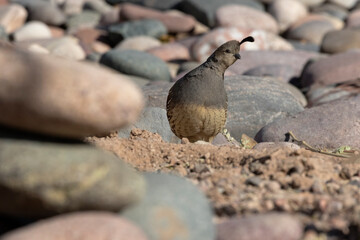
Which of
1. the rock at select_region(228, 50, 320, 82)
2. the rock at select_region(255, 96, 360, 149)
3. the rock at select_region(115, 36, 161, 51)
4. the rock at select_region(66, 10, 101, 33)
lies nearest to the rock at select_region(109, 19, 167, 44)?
the rock at select_region(115, 36, 161, 51)

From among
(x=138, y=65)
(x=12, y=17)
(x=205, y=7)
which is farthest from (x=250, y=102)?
(x=12, y=17)

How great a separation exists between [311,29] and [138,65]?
881 cm

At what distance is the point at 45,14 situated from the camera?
68.5 feet

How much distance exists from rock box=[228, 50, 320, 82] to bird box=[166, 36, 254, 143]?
19.9ft

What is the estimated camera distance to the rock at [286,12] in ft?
72.8

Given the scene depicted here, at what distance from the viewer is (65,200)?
3.71m

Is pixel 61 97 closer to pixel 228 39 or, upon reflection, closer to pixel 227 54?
pixel 227 54

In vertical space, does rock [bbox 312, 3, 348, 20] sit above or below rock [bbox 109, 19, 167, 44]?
below

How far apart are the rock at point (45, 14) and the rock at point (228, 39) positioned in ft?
20.7

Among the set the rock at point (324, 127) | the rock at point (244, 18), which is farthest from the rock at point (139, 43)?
the rock at point (324, 127)

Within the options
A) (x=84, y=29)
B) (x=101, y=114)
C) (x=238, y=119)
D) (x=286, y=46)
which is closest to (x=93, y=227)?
(x=101, y=114)

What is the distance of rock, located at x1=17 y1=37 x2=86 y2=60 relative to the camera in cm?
1655

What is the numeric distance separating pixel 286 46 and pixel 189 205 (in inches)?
555

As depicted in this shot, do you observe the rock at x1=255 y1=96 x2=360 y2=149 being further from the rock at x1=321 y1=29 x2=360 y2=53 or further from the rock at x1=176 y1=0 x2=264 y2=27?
the rock at x1=176 y1=0 x2=264 y2=27
